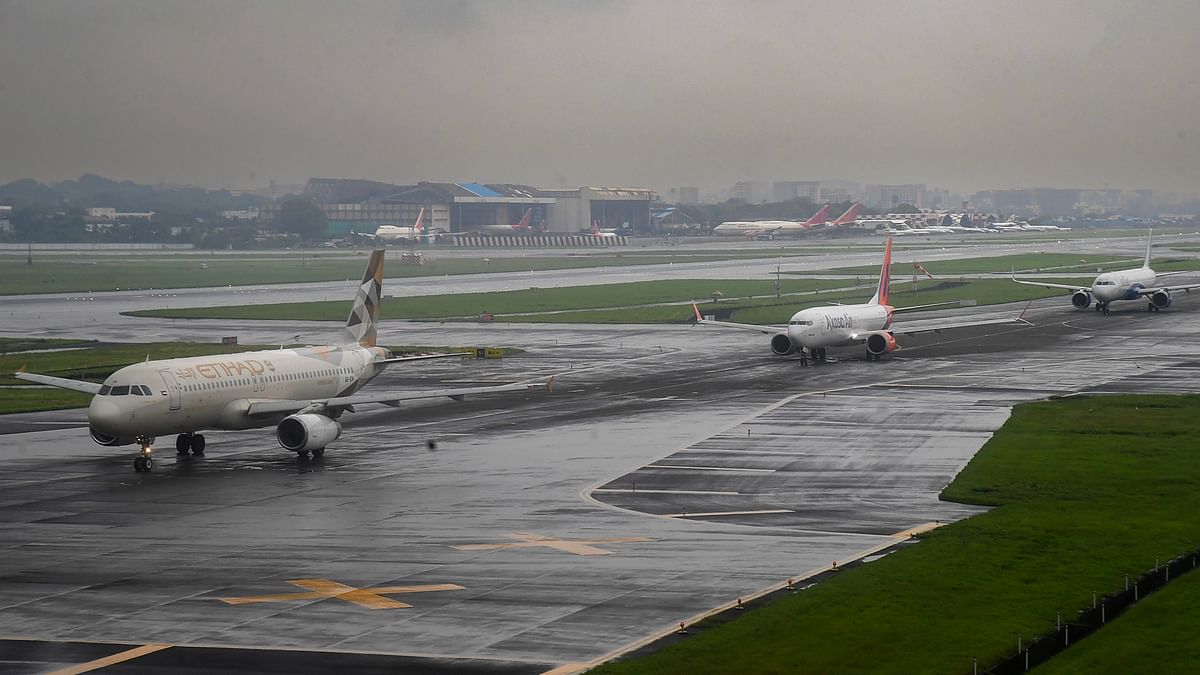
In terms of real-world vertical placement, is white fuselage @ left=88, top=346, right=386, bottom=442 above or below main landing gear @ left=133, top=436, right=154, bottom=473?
above

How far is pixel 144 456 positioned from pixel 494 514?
18934mm

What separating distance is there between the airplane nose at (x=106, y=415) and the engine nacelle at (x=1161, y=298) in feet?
358

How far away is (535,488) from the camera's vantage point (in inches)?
2106

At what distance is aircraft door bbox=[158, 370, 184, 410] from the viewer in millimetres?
58281

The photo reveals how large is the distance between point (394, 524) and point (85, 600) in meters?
12.4

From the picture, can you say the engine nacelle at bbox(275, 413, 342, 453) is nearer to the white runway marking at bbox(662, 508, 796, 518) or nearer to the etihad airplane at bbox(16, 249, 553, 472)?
the etihad airplane at bbox(16, 249, 553, 472)

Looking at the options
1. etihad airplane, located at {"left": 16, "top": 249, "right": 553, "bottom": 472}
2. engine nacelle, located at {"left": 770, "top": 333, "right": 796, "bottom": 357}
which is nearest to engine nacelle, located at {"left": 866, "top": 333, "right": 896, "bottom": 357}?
engine nacelle, located at {"left": 770, "top": 333, "right": 796, "bottom": 357}

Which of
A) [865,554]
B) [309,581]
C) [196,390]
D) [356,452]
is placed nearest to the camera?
[309,581]

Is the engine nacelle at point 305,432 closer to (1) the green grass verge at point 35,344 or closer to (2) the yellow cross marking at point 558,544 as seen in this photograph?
(2) the yellow cross marking at point 558,544

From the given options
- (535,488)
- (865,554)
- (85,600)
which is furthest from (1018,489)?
(85,600)

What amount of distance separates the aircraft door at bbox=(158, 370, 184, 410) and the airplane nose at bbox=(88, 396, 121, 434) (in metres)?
2.27

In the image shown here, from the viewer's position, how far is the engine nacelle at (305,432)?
60188mm

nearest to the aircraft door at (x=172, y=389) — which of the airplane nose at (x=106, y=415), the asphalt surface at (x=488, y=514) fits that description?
the airplane nose at (x=106, y=415)

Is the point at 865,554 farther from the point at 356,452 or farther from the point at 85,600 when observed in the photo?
the point at 356,452
